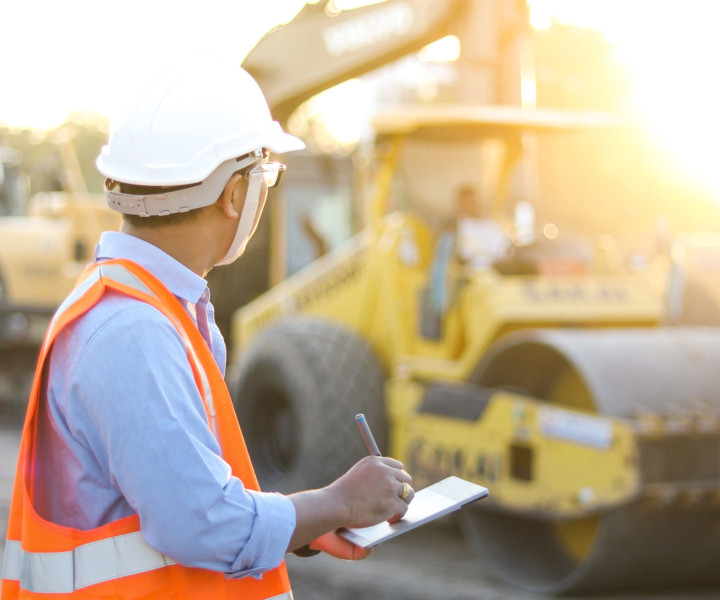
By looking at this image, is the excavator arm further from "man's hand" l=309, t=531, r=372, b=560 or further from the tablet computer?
"man's hand" l=309, t=531, r=372, b=560

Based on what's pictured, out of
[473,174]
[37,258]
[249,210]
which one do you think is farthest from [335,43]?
[249,210]

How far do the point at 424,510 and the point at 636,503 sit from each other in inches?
117

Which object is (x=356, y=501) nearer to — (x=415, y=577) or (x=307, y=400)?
(x=415, y=577)

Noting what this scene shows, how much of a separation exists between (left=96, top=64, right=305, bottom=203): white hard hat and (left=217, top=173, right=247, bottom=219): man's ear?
1.1 inches

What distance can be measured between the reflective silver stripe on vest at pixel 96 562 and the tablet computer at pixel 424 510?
344 millimetres

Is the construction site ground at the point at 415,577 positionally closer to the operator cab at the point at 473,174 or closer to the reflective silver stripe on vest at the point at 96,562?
the operator cab at the point at 473,174

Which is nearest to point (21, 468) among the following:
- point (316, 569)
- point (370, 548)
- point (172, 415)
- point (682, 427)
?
point (172, 415)

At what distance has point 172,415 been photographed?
165 centimetres

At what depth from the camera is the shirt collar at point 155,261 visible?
6.11 feet

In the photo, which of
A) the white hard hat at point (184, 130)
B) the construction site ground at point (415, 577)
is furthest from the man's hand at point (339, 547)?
the construction site ground at point (415, 577)

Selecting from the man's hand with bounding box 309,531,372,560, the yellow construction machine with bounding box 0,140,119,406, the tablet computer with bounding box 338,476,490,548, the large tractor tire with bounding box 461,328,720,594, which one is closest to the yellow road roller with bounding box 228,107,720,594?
the large tractor tire with bounding box 461,328,720,594

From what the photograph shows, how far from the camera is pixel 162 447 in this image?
1.64 m

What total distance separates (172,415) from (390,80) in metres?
16.1

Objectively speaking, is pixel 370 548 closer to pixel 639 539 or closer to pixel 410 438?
pixel 639 539
